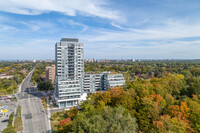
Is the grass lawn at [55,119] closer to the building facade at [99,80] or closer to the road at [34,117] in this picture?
the road at [34,117]

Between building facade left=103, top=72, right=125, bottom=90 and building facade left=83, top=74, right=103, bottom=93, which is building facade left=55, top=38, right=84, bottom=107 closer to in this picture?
building facade left=83, top=74, right=103, bottom=93

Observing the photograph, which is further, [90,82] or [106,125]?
[90,82]

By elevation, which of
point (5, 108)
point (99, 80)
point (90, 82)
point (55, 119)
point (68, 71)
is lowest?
point (55, 119)

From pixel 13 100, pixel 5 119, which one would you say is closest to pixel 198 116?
pixel 5 119

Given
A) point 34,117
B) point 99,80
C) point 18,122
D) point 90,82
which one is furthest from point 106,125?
point 99,80

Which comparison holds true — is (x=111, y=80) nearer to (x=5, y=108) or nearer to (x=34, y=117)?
(x=34, y=117)

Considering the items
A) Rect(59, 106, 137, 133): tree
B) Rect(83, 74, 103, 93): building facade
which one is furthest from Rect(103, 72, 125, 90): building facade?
Rect(59, 106, 137, 133): tree

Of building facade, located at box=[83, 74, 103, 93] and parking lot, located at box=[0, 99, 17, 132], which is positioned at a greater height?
building facade, located at box=[83, 74, 103, 93]

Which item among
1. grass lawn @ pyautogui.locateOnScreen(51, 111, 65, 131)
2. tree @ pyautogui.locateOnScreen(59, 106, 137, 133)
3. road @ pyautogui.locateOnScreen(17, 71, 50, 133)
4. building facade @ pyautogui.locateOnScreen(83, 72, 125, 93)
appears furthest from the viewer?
building facade @ pyautogui.locateOnScreen(83, 72, 125, 93)

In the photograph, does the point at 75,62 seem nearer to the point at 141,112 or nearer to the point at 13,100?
the point at 13,100
